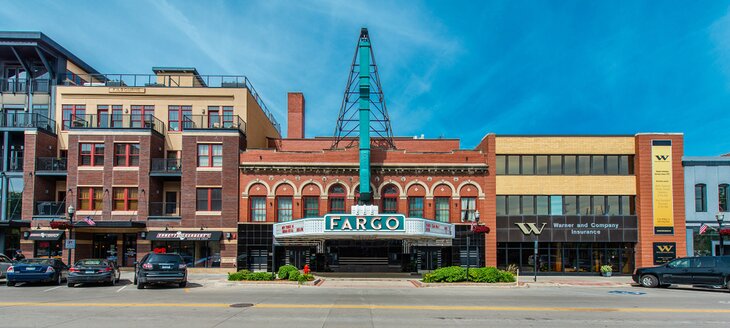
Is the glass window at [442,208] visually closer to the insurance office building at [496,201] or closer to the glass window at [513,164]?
the insurance office building at [496,201]

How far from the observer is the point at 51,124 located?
39719 mm

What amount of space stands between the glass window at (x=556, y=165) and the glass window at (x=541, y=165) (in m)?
0.41

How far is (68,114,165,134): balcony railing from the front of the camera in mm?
38188

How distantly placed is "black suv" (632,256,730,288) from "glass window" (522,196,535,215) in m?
10.7

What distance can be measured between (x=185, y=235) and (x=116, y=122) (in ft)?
33.9

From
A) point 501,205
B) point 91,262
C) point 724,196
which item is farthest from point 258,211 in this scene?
point 724,196

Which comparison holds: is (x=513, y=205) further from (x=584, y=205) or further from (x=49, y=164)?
(x=49, y=164)

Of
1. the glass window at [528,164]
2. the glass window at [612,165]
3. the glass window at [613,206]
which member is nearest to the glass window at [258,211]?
the glass window at [528,164]

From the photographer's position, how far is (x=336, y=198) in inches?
1506

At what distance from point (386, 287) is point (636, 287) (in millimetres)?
13114

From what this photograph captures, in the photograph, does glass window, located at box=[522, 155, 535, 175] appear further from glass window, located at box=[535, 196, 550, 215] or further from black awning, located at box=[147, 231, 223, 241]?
black awning, located at box=[147, 231, 223, 241]

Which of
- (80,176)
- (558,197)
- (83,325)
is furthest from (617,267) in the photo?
(80,176)

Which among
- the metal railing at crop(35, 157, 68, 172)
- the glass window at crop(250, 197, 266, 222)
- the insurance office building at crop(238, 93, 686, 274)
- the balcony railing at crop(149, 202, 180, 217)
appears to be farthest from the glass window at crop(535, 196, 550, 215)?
the metal railing at crop(35, 157, 68, 172)

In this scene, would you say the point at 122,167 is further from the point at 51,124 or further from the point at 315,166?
the point at 315,166
